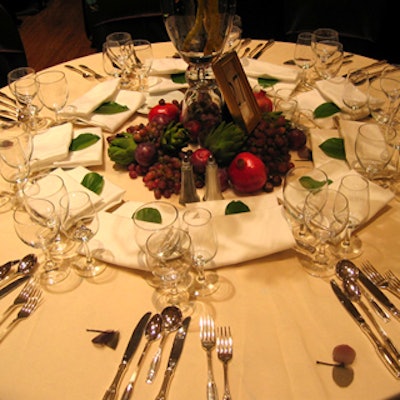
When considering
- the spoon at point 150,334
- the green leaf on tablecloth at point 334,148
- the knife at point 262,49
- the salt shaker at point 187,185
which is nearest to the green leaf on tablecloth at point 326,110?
the green leaf on tablecloth at point 334,148

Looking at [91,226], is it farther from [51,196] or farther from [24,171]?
[24,171]

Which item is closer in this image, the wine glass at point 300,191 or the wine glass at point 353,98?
the wine glass at point 300,191

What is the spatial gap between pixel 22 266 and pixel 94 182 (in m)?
0.30

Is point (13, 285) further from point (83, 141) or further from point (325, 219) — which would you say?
point (325, 219)

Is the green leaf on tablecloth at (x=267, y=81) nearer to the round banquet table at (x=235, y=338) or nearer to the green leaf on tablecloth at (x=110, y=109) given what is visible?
the green leaf on tablecloth at (x=110, y=109)

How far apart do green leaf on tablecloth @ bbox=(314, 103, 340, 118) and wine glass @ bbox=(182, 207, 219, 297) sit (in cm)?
75

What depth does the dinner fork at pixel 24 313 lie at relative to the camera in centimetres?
88

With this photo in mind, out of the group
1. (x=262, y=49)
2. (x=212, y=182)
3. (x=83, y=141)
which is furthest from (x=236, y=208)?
(x=262, y=49)

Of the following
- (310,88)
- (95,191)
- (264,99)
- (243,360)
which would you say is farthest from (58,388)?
(310,88)

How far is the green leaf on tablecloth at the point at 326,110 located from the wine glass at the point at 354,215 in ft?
1.63

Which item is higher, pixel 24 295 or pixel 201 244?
pixel 201 244

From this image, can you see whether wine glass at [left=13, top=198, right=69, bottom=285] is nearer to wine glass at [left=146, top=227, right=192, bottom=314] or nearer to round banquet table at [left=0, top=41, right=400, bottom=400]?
round banquet table at [left=0, top=41, right=400, bottom=400]

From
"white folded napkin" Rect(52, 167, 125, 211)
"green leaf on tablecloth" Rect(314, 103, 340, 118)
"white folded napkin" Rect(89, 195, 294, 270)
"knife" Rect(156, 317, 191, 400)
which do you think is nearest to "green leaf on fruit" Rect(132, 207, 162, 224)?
"white folded napkin" Rect(89, 195, 294, 270)

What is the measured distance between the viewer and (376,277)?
0.95 meters
